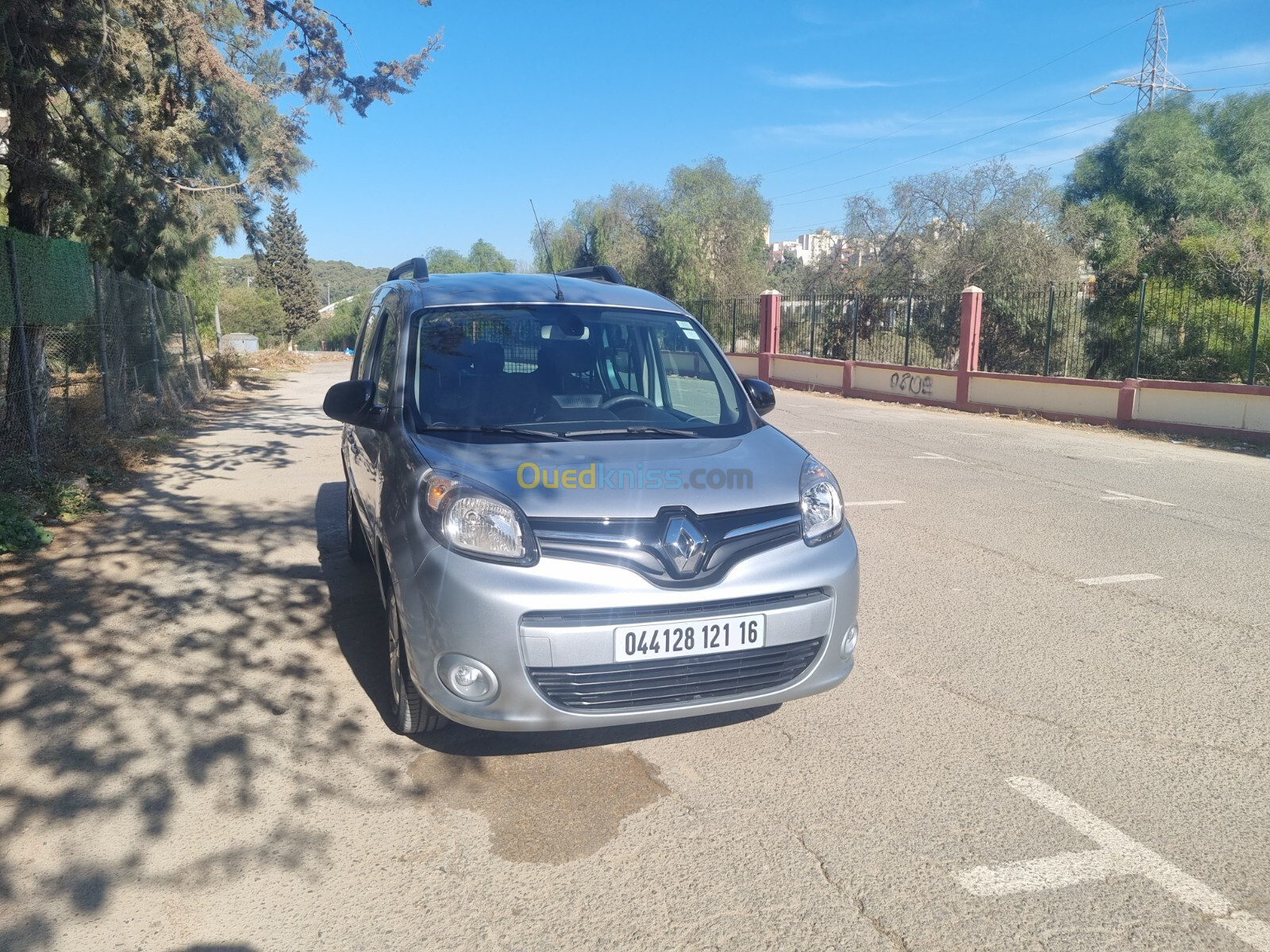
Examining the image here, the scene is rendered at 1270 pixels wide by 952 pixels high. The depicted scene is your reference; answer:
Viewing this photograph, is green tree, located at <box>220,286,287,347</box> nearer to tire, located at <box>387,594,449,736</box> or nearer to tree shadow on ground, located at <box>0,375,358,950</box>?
tree shadow on ground, located at <box>0,375,358,950</box>

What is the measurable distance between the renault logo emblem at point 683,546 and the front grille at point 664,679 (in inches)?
12.5

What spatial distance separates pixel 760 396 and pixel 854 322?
1959cm

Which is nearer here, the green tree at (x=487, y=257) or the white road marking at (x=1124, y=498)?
the white road marking at (x=1124, y=498)

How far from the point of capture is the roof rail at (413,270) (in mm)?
5125

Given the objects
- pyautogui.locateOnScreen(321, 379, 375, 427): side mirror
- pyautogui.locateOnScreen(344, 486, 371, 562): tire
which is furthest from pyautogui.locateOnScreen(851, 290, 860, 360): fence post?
pyautogui.locateOnScreen(321, 379, 375, 427): side mirror

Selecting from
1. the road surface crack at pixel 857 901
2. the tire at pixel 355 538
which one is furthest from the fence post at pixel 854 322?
the road surface crack at pixel 857 901

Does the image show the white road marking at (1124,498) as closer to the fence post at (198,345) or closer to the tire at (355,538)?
the tire at (355,538)

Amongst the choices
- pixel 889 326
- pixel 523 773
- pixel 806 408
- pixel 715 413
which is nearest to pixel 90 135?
pixel 715 413

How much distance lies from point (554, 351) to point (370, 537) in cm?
128

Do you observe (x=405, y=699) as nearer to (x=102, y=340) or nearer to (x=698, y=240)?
(x=102, y=340)

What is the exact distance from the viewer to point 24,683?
4.30 meters

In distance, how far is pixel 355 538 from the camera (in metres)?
6.21

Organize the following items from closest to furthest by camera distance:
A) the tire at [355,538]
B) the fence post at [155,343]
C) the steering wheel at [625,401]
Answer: the steering wheel at [625,401], the tire at [355,538], the fence post at [155,343]

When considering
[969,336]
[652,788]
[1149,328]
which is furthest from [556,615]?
[969,336]
